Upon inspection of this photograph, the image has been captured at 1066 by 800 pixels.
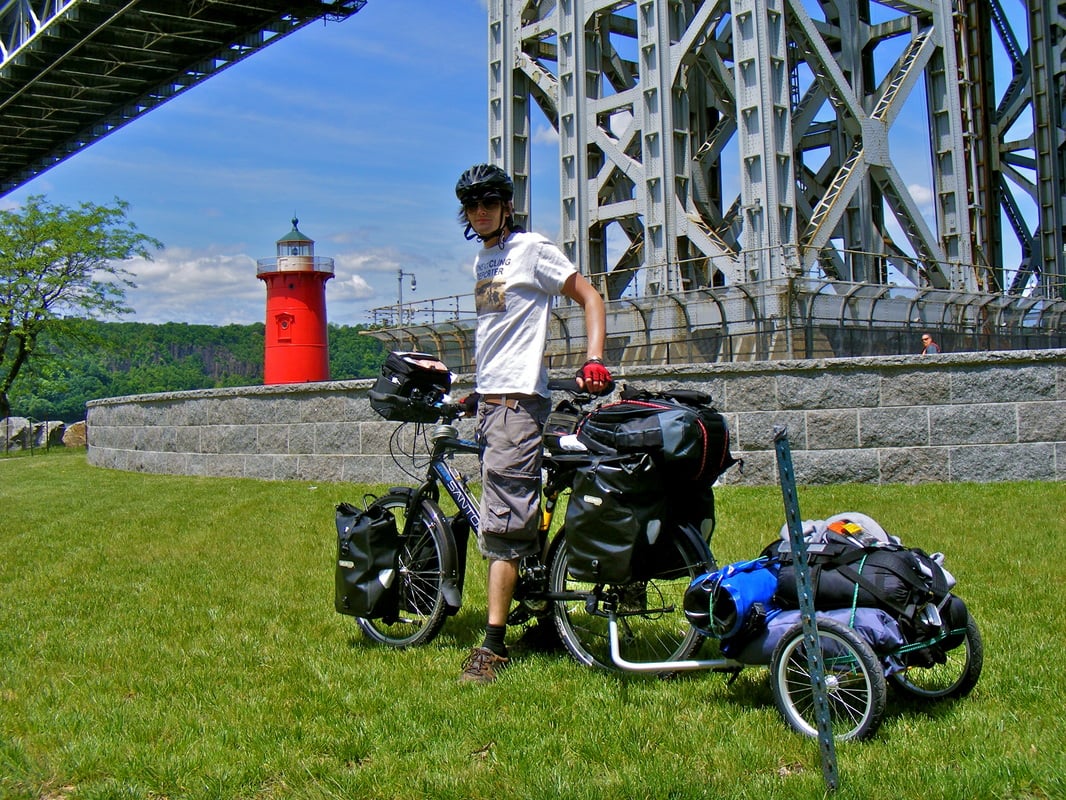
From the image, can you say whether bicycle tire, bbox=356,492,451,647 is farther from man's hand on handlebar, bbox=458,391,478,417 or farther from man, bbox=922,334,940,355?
man, bbox=922,334,940,355

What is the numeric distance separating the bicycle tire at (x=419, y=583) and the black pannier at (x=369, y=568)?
5 centimetres

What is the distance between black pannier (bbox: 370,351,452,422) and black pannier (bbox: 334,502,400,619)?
530 millimetres

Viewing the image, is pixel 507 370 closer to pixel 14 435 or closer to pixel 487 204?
pixel 487 204

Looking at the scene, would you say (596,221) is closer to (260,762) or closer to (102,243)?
(260,762)

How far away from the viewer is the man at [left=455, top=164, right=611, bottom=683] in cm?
448

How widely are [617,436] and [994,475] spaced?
7.33 metres

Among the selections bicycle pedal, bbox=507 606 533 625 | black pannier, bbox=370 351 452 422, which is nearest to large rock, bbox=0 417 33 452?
black pannier, bbox=370 351 452 422

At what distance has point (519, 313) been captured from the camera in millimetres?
4602

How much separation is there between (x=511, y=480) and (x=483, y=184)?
1.27 meters

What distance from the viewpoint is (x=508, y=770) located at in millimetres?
3375

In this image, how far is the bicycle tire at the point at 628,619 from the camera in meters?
4.28

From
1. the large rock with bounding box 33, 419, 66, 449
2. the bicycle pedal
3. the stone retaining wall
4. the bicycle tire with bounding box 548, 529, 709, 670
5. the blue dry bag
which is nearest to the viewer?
the blue dry bag

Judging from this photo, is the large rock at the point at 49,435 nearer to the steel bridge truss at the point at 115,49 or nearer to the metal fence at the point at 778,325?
the steel bridge truss at the point at 115,49

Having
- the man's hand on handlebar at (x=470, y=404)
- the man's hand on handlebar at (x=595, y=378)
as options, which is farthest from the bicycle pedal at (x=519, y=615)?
the man's hand on handlebar at (x=595, y=378)
